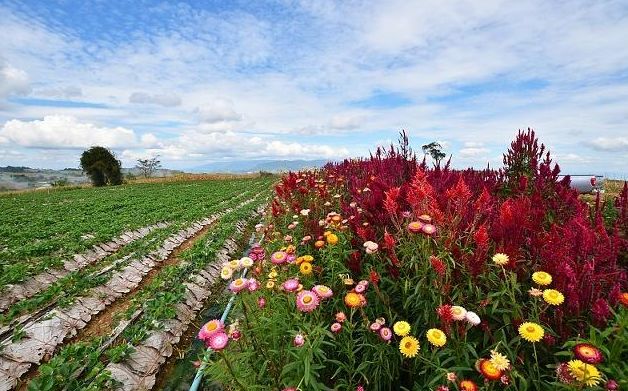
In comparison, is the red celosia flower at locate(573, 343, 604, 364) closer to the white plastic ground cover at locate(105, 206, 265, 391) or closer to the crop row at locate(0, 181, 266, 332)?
the white plastic ground cover at locate(105, 206, 265, 391)

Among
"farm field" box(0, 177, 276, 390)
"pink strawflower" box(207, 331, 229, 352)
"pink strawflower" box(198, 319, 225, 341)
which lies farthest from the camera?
"farm field" box(0, 177, 276, 390)

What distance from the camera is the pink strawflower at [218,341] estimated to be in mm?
2224

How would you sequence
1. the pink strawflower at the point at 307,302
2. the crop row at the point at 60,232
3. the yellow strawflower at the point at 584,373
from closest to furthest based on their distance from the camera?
the yellow strawflower at the point at 584,373 < the pink strawflower at the point at 307,302 < the crop row at the point at 60,232

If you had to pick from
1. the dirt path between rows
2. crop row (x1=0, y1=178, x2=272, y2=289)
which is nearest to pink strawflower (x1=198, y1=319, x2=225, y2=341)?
the dirt path between rows

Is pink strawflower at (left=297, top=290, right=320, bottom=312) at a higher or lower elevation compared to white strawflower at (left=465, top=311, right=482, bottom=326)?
lower

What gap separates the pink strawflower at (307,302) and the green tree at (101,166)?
5290 centimetres

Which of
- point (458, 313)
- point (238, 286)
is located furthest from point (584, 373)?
point (238, 286)

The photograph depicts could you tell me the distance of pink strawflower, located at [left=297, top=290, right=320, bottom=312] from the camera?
2.56 meters

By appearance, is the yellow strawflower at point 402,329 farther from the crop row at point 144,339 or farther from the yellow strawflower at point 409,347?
the crop row at point 144,339

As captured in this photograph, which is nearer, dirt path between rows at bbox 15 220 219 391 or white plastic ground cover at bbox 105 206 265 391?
white plastic ground cover at bbox 105 206 265 391

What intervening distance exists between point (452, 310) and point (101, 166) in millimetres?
53811

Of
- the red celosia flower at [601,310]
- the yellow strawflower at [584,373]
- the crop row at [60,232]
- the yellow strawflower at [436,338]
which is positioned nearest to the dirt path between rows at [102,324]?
the crop row at [60,232]

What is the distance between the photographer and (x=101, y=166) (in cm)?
4722

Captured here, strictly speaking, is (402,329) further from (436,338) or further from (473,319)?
(473,319)
